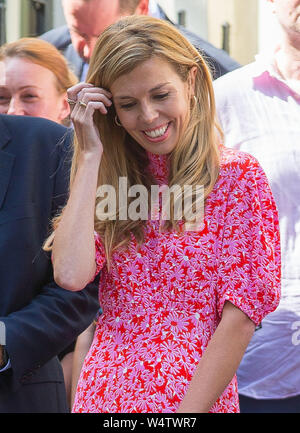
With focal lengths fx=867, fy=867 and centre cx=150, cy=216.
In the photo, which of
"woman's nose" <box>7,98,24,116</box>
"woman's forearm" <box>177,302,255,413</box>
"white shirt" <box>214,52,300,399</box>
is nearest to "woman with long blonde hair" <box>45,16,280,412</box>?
"woman's forearm" <box>177,302,255,413</box>

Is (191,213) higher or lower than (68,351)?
higher

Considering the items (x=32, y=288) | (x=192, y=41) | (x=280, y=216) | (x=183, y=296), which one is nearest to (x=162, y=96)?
(x=183, y=296)

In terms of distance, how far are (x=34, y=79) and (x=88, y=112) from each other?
107cm

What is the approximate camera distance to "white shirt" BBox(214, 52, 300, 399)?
9.30 ft

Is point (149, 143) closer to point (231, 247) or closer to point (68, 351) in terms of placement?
point (231, 247)

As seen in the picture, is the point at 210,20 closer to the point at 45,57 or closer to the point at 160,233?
the point at 45,57

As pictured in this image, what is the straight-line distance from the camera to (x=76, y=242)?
197 centimetres

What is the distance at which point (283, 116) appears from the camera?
290 centimetres

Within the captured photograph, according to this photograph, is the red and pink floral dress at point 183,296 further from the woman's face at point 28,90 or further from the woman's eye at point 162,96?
the woman's face at point 28,90

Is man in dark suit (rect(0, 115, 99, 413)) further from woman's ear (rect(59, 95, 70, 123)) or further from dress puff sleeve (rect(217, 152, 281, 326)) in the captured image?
woman's ear (rect(59, 95, 70, 123))

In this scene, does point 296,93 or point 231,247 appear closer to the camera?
point 231,247
